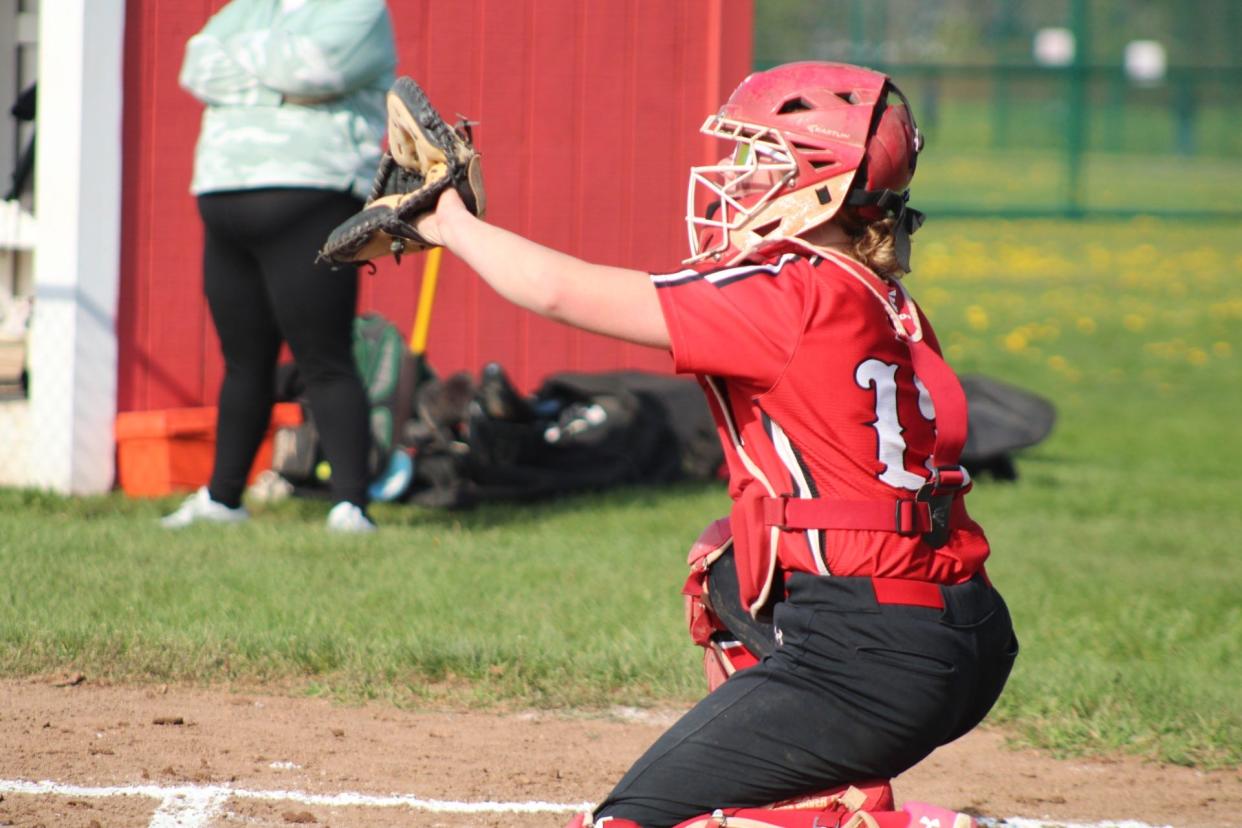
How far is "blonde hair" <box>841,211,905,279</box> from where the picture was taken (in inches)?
118

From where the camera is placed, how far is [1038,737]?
4.54m

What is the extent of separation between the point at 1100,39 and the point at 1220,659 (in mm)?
24312

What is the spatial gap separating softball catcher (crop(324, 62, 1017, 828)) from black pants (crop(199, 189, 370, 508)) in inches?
124

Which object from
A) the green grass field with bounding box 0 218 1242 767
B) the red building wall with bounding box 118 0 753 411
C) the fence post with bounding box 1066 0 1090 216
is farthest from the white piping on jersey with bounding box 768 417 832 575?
the fence post with bounding box 1066 0 1090 216

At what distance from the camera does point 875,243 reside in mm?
2994

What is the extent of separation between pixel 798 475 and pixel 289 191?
3.65 m

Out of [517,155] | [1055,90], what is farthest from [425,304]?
[1055,90]

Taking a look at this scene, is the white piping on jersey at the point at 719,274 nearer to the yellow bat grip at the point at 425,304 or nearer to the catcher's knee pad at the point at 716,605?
the catcher's knee pad at the point at 716,605

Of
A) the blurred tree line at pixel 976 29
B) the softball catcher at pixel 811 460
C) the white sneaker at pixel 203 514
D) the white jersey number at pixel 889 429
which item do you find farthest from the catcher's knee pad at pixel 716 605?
the blurred tree line at pixel 976 29

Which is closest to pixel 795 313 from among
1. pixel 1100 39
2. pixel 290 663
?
pixel 290 663

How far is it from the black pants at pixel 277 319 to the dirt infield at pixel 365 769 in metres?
1.82

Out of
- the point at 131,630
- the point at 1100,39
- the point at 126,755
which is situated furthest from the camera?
the point at 1100,39

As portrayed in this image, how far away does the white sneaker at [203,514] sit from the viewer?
6.36 meters

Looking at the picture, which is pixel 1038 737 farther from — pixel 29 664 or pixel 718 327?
pixel 29 664
